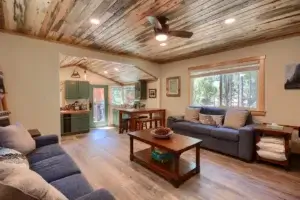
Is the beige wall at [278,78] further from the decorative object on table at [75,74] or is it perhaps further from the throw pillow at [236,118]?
the decorative object on table at [75,74]

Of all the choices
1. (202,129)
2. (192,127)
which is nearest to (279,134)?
(202,129)

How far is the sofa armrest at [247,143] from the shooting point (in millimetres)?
3100

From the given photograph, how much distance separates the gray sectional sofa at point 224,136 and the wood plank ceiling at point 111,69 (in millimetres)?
2510

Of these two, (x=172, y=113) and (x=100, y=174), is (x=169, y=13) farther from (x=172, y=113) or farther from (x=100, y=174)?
(x=172, y=113)

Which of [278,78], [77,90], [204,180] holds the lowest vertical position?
[204,180]

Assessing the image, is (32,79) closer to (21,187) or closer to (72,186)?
(72,186)

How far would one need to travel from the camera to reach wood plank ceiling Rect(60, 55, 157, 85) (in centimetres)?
575

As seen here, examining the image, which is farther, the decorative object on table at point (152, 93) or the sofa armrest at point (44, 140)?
the decorative object on table at point (152, 93)

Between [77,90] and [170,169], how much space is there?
5.02 meters

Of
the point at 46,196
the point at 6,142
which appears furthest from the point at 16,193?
the point at 6,142

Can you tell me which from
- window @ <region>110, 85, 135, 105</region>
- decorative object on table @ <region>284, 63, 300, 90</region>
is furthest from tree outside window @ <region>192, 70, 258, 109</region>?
window @ <region>110, 85, 135, 105</region>

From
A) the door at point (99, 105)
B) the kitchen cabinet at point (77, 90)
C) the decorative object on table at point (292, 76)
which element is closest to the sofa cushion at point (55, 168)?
the decorative object on table at point (292, 76)

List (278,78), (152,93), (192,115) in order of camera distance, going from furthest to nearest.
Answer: (152,93) < (192,115) < (278,78)

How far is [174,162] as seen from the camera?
8.77 ft
